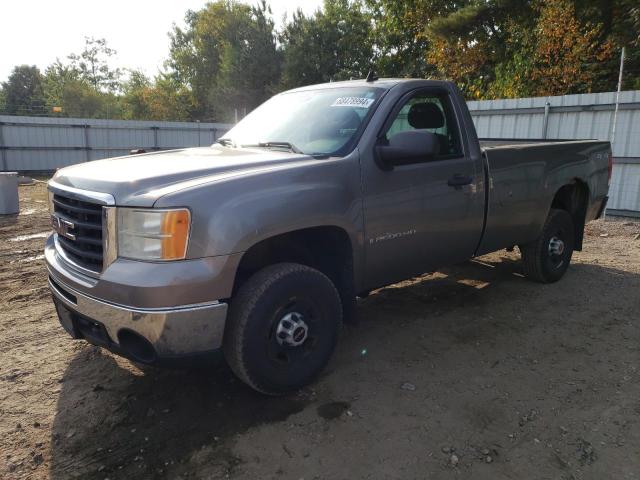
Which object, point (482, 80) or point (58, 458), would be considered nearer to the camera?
point (58, 458)

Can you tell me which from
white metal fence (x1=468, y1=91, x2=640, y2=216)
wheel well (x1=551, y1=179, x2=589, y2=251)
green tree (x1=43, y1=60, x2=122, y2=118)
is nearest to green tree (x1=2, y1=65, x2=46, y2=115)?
green tree (x1=43, y1=60, x2=122, y2=118)

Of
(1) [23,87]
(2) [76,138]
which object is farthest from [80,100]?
(2) [76,138]

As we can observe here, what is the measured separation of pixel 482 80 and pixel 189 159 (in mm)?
22329

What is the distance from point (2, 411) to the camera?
315cm

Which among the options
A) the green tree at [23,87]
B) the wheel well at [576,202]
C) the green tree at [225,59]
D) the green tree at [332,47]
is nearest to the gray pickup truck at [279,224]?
the wheel well at [576,202]

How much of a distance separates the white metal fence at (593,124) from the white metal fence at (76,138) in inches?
553

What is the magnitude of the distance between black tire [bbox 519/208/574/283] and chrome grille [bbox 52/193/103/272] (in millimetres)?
4221

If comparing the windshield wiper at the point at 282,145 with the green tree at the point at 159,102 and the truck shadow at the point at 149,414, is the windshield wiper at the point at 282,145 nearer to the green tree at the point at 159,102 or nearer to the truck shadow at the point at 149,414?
the truck shadow at the point at 149,414

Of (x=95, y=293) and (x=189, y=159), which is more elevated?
(x=189, y=159)

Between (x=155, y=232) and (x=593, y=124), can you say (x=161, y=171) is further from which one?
(x=593, y=124)

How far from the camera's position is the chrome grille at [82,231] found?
111 inches

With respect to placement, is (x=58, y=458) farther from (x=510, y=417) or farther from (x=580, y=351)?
(x=580, y=351)

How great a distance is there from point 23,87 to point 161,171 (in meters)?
81.3

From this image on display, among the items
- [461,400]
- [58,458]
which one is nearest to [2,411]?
[58,458]
